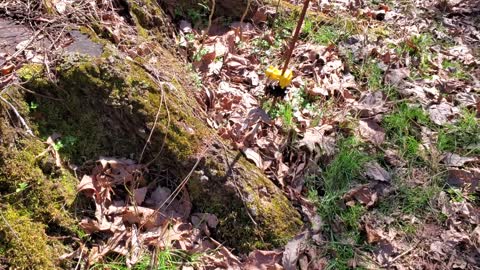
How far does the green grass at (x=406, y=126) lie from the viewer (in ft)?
10.1

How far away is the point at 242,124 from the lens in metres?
2.95

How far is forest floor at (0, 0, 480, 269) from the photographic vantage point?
8.38 ft

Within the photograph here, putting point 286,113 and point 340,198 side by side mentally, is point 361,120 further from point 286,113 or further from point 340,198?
point 340,198

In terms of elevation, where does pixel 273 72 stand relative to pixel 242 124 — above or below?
above

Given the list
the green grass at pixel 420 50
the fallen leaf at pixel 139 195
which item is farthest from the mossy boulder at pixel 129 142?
the green grass at pixel 420 50

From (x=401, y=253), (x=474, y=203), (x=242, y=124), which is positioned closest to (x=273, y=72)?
(x=242, y=124)

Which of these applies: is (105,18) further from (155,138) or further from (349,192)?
(349,192)

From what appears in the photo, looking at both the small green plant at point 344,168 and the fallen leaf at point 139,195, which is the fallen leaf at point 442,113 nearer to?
the small green plant at point 344,168

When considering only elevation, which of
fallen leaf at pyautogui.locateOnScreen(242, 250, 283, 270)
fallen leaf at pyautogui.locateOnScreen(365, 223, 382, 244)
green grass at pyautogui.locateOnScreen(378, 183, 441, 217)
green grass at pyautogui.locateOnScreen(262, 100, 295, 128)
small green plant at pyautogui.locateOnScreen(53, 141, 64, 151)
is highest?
small green plant at pyautogui.locateOnScreen(53, 141, 64, 151)

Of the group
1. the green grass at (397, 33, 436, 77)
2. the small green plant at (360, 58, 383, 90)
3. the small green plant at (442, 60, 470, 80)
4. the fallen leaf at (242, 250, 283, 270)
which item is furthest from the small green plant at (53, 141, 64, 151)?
the small green plant at (442, 60, 470, 80)

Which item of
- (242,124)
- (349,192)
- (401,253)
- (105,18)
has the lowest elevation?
(401,253)

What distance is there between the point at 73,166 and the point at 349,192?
5.43ft

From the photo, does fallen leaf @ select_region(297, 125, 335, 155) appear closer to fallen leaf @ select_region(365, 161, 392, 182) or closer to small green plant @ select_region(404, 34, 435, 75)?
fallen leaf @ select_region(365, 161, 392, 182)

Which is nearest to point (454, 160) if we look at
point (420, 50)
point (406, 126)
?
point (406, 126)
